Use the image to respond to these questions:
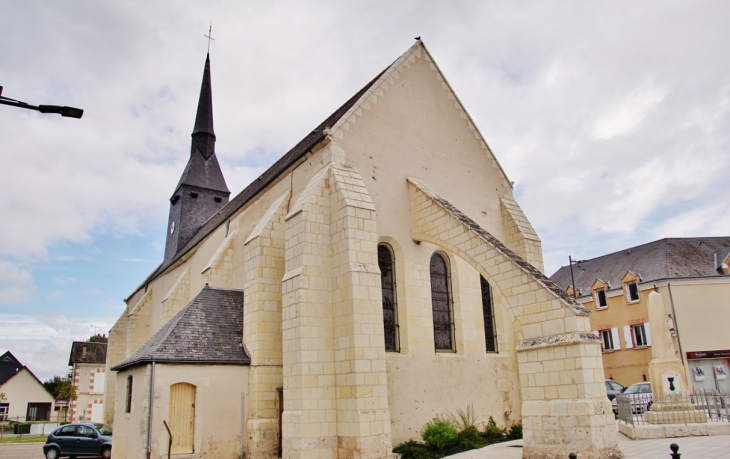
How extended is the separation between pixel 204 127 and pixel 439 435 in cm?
2205

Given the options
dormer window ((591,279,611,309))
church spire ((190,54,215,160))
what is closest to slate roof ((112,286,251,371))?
church spire ((190,54,215,160))

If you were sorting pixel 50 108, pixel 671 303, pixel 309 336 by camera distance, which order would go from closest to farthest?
pixel 50 108 < pixel 309 336 < pixel 671 303

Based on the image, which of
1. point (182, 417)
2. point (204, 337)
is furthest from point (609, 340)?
point (182, 417)

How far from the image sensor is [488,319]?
14172 mm

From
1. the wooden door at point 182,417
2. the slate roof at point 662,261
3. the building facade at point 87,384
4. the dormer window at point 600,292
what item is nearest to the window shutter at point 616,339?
the dormer window at point 600,292

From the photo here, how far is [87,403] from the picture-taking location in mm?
34031

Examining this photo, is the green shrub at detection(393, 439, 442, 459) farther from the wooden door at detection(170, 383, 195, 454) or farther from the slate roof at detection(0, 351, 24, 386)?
the slate roof at detection(0, 351, 24, 386)

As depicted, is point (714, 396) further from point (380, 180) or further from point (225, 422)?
point (225, 422)

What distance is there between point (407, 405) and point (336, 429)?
6.30 feet

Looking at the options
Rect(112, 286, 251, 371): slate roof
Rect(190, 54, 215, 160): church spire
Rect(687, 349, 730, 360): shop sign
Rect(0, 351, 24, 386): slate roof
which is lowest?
Rect(687, 349, 730, 360): shop sign

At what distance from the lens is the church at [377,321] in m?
9.57

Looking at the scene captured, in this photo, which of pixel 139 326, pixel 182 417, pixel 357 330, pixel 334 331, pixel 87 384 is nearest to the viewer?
pixel 357 330

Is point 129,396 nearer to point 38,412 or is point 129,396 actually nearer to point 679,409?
point 679,409

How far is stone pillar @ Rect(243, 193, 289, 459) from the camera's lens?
466 inches
